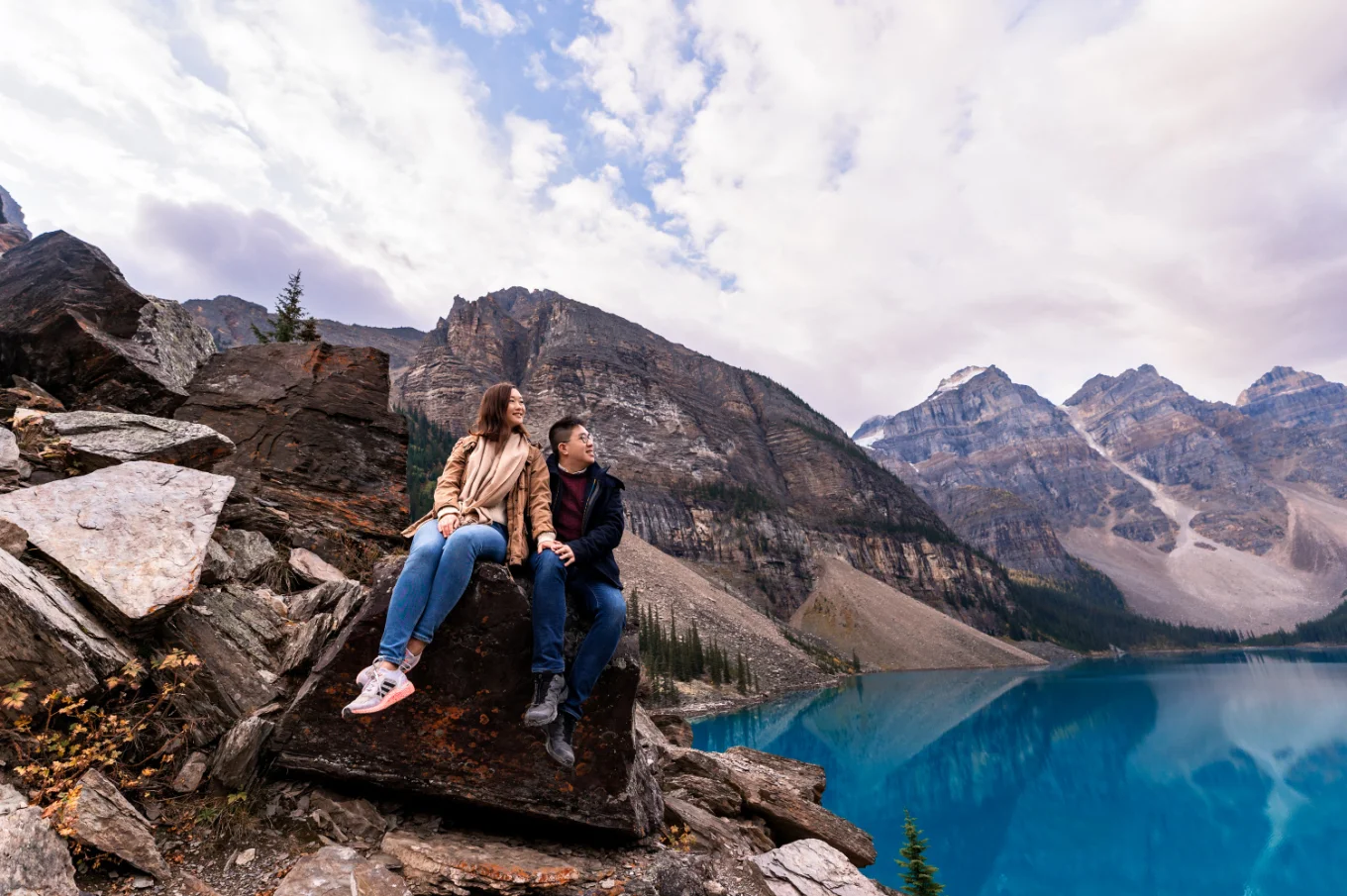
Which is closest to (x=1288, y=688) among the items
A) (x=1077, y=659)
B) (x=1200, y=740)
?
(x=1200, y=740)

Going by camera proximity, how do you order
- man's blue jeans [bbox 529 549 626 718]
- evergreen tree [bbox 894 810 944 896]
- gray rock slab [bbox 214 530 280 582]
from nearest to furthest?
man's blue jeans [bbox 529 549 626 718]
gray rock slab [bbox 214 530 280 582]
evergreen tree [bbox 894 810 944 896]

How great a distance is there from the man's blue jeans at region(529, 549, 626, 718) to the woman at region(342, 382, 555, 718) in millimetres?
375

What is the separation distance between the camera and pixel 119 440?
294 inches

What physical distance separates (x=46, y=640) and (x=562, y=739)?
12.9ft

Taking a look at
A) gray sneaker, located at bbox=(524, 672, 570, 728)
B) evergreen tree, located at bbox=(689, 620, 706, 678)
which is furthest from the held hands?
evergreen tree, located at bbox=(689, 620, 706, 678)

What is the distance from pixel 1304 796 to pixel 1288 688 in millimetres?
76440

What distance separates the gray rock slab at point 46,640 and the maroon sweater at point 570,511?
3653 millimetres

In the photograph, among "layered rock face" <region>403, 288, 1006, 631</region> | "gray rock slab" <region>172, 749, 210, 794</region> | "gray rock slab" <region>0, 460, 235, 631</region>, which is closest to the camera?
"gray rock slab" <region>172, 749, 210, 794</region>

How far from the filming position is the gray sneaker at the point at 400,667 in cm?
470

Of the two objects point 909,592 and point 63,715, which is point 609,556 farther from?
point 909,592

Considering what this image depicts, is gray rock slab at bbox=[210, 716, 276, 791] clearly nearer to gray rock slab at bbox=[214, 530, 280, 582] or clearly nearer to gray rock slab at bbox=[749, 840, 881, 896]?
gray rock slab at bbox=[214, 530, 280, 582]

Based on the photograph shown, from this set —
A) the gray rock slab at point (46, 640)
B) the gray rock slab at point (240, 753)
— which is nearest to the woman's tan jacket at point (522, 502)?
the gray rock slab at point (240, 753)

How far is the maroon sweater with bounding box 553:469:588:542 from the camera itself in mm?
5570

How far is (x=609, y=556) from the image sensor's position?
18.4ft
